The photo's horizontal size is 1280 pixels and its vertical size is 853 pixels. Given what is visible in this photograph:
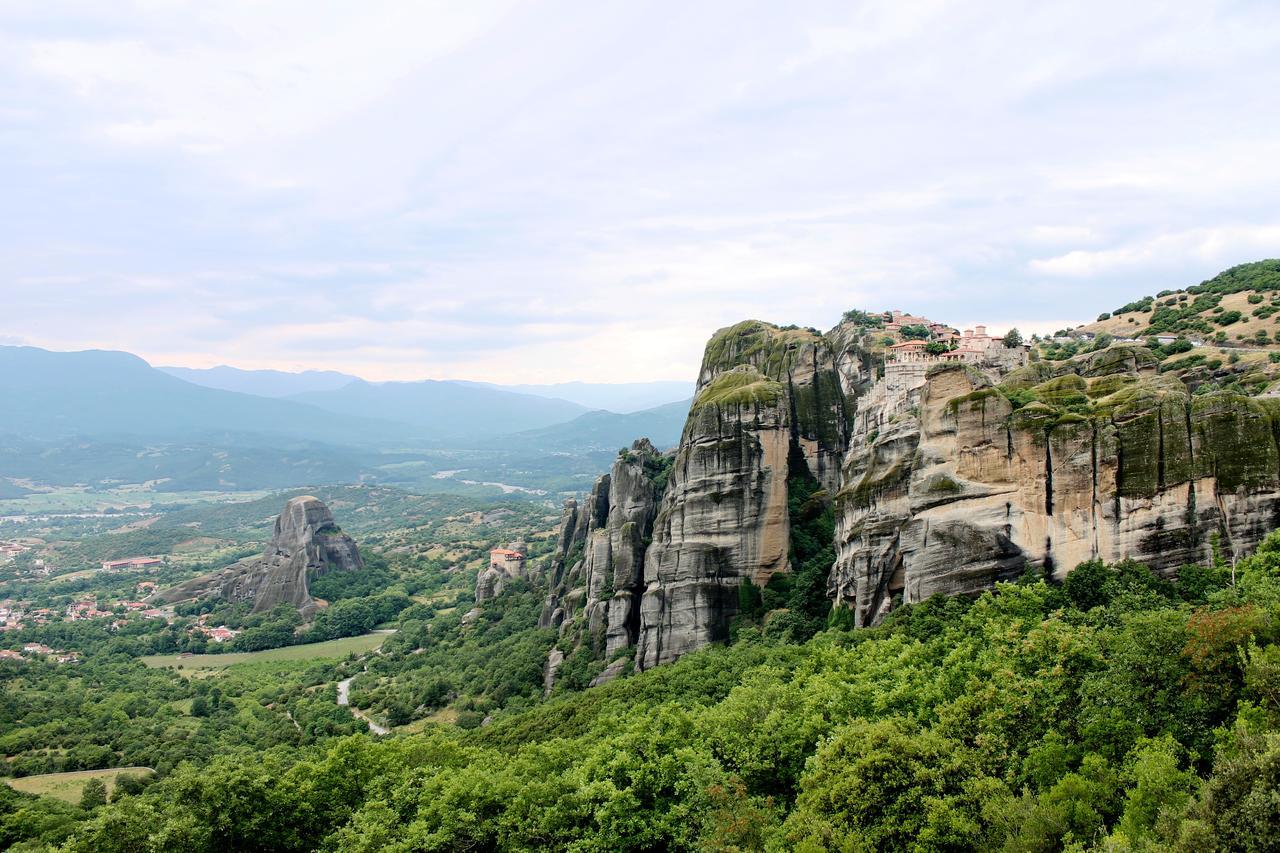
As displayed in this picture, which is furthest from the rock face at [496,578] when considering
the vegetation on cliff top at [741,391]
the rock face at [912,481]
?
the vegetation on cliff top at [741,391]

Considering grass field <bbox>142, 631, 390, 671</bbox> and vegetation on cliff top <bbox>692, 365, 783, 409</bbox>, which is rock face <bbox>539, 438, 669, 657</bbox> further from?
grass field <bbox>142, 631, 390, 671</bbox>

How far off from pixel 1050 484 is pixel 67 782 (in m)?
55.2

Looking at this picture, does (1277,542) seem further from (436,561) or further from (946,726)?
(436,561)

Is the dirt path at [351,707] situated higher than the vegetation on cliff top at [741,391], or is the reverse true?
the vegetation on cliff top at [741,391]

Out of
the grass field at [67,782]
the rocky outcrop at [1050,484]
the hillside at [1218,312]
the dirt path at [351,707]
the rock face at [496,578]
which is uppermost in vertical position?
the hillside at [1218,312]

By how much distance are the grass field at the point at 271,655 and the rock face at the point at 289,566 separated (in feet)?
34.8

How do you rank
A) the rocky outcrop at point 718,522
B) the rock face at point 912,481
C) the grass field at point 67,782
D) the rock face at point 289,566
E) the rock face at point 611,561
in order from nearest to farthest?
the rock face at point 912,481 < the grass field at point 67,782 < the rocky outcrop at point 718,522 < the rock face at point 611,561 < the rock face at point 289,566

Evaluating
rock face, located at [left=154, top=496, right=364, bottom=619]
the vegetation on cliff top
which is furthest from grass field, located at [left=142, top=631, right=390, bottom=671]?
the vegetation on cliff top

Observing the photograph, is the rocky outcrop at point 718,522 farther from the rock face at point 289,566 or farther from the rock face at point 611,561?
the rock face at point 289,566

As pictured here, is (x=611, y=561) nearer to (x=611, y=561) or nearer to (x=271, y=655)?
(x=611, y=561)

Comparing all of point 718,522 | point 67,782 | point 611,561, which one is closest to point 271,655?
point 67,782

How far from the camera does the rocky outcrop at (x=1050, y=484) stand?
96.5 feet

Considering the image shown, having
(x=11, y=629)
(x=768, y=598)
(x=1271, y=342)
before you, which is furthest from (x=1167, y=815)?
(x=11, y=629)

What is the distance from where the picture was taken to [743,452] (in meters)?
49.5
